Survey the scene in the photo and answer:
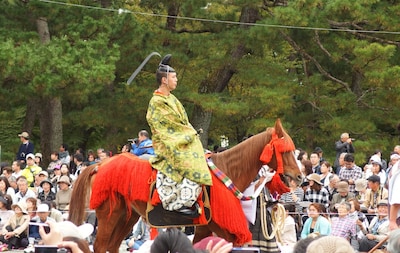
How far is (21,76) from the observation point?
21.3m

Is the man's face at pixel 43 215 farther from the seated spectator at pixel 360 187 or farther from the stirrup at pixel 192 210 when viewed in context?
the stirrup at pixel 192 210

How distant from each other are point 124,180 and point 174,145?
0.61 meters

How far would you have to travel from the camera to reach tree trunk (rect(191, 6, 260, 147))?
925 inches

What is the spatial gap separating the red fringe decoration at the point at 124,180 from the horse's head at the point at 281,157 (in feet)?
3.81

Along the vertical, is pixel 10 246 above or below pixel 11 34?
below

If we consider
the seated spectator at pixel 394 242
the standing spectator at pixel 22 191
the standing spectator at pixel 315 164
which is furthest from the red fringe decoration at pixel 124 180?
the standing spectator at pixel 315 164

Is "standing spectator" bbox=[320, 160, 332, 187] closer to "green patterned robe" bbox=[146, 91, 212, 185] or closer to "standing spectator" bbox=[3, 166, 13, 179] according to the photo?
"green patterned robe" bbox=[146, 91, 212, 185]

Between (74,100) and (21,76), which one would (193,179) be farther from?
(74,100)

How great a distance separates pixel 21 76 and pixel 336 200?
33.8 ft

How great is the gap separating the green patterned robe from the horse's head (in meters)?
0.65

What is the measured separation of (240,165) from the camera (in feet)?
30.9

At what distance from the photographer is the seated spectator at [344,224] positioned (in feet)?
38.1

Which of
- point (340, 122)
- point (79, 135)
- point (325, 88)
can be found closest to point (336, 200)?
point (340, 122)

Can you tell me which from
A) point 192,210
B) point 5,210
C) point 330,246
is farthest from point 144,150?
point 330,246
